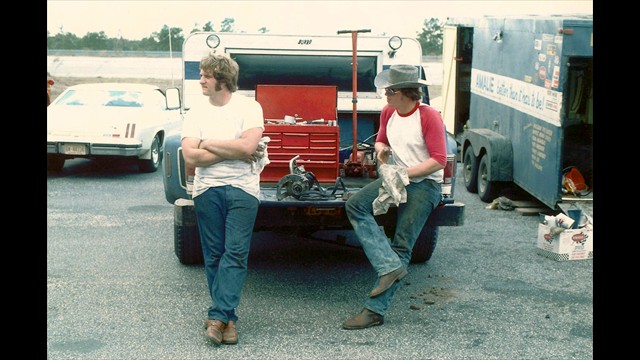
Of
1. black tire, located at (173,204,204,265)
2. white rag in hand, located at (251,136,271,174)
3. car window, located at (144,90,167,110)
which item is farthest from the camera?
car window, located at (144,90,167,110)

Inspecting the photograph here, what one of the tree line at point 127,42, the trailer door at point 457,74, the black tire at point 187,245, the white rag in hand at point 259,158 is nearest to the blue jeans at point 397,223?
the white rag in hand at point 259,158

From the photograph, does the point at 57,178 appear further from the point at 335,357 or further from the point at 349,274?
the point at 335,357

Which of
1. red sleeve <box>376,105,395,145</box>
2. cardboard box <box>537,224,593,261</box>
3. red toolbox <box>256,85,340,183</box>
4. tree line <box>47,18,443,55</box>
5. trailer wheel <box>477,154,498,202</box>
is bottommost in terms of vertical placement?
cardboard box <box>537,224,593,261</box>

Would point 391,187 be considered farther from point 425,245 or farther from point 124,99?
point 124,99

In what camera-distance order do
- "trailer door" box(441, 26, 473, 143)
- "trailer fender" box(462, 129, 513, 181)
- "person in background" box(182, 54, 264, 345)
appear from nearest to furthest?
"person in background" box(182, 54, 264, 345) → "trailer fender" box(462, 129, 513, 181) → "trailer door" box(441, 26, 473, 143)

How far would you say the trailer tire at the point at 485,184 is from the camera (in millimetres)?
10336

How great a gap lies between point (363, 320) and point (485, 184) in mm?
5437

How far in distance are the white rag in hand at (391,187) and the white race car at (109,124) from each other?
6013mm

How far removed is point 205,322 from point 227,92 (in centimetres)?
147

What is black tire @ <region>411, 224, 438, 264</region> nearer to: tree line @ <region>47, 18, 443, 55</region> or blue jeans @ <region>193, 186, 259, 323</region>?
blue jeans @ <region>193, 186, 259, 323</region>

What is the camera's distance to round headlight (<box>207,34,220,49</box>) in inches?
307

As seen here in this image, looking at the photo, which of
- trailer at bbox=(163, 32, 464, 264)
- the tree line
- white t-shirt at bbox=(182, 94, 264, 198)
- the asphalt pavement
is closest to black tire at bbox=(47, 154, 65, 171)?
the asphalt pavement

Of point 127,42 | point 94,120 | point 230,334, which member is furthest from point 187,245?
point 127,42

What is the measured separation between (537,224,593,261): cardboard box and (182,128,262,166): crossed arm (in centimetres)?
340
